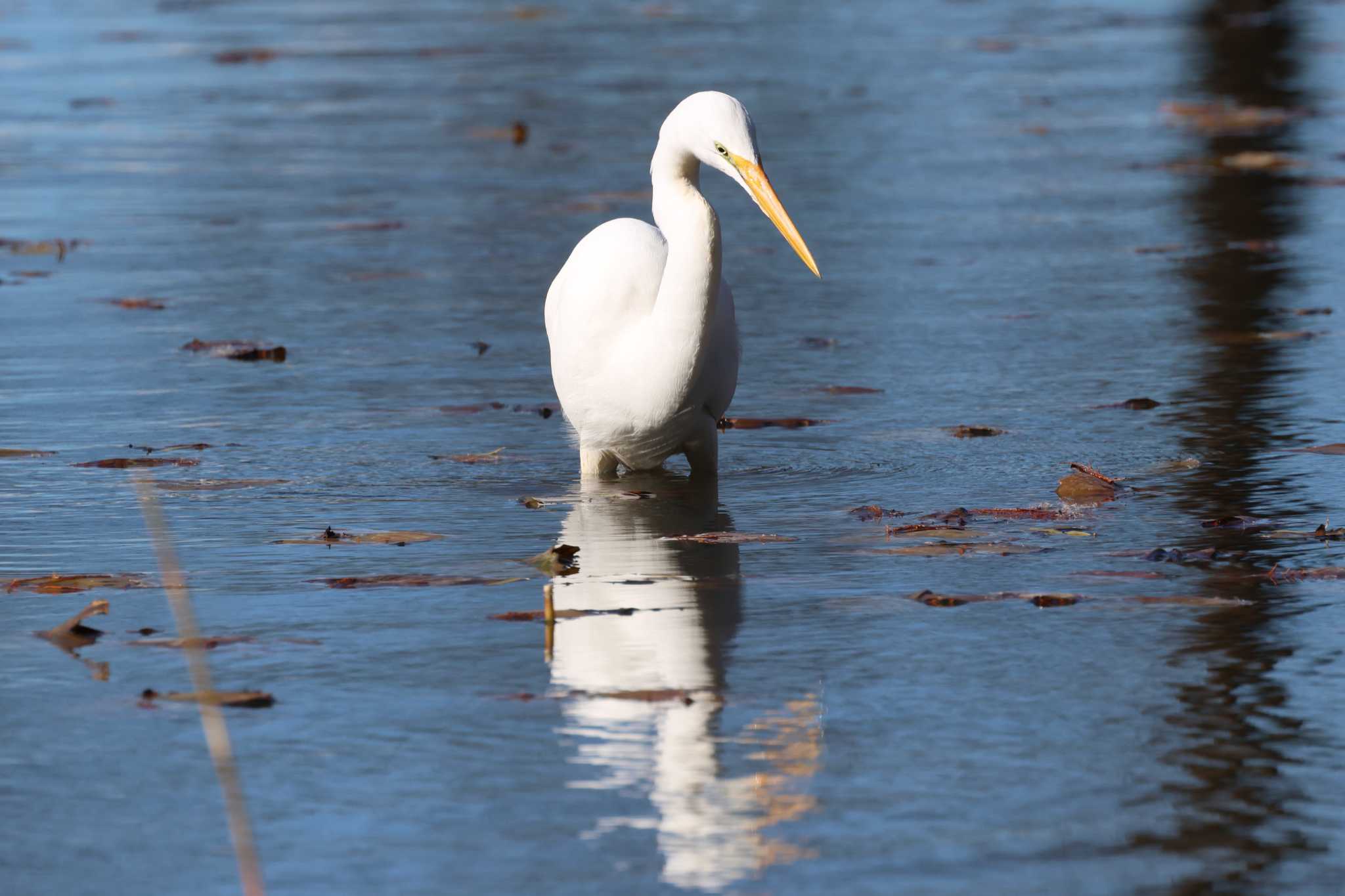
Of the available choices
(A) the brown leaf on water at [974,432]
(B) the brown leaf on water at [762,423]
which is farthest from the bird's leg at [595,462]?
(A) the brown leaf on water at [974,432]

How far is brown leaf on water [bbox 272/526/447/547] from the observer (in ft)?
18.1

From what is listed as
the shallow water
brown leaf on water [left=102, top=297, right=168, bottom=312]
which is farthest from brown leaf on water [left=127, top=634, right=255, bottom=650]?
brown leaf on water [left=102, top=297, right=168, bottom=312]

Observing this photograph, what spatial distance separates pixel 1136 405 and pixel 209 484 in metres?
2.92

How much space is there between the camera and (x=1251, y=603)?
472 centimetres

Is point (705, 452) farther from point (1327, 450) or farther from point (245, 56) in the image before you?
point (245, 56)

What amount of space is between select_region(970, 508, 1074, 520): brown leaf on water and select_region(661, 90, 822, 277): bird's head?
0.76 meters

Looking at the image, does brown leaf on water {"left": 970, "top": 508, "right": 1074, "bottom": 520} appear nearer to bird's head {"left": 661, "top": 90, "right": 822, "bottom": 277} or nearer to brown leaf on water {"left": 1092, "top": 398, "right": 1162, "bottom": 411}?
bird's head {"left": 661, "top": 90, "right": 822, "bottom": 277}

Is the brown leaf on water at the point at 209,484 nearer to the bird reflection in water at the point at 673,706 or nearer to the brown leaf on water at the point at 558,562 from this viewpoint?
the bird reflection in water at the point at 673,706

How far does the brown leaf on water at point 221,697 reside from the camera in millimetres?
4145

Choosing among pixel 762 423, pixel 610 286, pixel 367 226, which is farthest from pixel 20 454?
pixel 367 226

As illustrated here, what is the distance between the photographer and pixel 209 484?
6188 millimetres

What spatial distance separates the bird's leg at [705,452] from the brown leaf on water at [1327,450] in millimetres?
1641

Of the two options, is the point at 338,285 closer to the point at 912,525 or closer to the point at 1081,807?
the point at 912,525

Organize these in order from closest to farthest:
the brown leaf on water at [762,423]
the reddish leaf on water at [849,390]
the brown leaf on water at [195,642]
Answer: the brown leaf on water at [195,642]
the brown leaf on water at [762,423]
the reddish leaf on water at [849,390]
